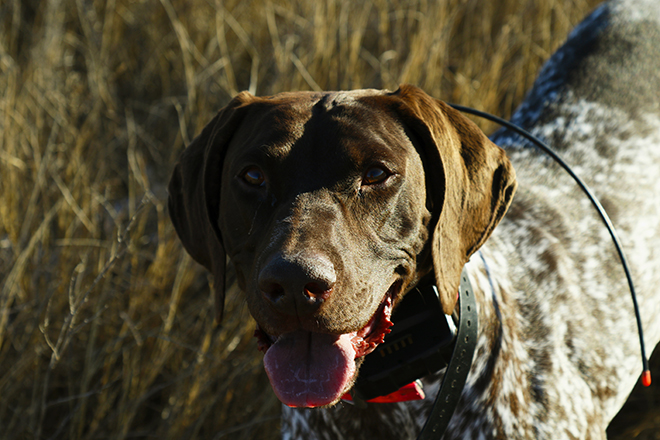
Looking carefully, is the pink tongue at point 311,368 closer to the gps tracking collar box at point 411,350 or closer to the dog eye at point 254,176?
the gps tracking collar box at point 411,350

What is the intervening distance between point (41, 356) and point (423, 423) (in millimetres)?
1908

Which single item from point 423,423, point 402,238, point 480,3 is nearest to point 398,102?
point 402,238

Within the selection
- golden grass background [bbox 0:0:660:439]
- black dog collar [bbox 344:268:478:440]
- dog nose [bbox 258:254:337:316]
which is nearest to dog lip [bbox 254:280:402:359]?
black dog collar [bbox 344:268:478:440]

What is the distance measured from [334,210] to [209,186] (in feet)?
1.67

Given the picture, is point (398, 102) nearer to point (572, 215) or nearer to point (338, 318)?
point (338, 318)

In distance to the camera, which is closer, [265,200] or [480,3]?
Answer: [265,200]

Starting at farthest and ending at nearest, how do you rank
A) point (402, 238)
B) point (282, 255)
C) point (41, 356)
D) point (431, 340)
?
point (41, 356) < point (431, 340) < point (402, 238) < point (282, 255)

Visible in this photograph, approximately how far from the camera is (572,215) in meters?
2.78

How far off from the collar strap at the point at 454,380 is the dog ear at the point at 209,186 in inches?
27.7

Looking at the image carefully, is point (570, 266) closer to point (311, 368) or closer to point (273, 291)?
point (311, 368)

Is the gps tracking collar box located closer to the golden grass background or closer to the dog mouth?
the dog mouth

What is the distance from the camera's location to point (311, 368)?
69.7 inches

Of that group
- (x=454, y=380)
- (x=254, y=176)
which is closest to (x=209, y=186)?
(x=254, y=176)

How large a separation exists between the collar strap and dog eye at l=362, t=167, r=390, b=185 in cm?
47
